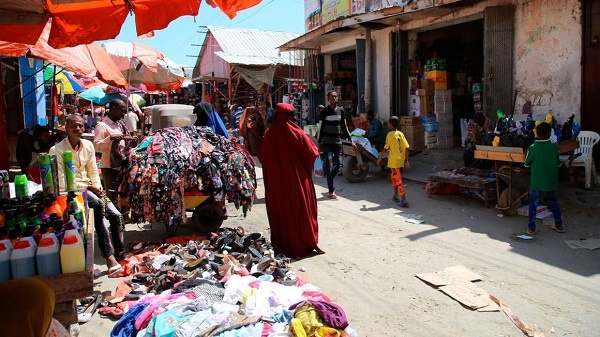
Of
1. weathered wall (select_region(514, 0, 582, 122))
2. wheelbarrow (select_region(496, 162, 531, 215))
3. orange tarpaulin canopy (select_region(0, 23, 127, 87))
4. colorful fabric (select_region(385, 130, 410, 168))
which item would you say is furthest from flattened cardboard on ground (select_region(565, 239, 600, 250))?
orange tarpaulin canopy (select_region(0, 23, 127, 87))

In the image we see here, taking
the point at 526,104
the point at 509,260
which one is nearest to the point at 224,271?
the point at 509,260

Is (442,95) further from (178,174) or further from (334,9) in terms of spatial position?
(178,174)

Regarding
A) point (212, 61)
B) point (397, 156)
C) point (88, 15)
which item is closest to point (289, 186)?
point (88, 15)

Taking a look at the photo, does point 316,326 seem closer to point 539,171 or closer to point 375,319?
point 375,319

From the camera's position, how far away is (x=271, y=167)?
5477mm

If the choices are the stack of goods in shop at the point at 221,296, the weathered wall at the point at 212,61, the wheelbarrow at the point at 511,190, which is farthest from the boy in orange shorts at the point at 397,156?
the weathered wall at the point at 212,61

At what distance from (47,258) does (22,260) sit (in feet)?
0.39

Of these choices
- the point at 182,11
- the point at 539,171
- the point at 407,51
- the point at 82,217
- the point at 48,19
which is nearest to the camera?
the point at 82,217

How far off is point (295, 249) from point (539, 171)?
3366 millimetres

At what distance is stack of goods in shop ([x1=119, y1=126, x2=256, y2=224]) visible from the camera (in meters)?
5.45

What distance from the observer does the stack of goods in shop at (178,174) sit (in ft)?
17.9

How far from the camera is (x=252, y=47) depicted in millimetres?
21609

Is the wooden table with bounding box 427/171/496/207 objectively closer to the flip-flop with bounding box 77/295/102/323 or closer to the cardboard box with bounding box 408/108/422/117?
the cardboard box with bounding box 408/108/422/117

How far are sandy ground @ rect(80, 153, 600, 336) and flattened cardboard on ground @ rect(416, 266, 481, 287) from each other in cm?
9
